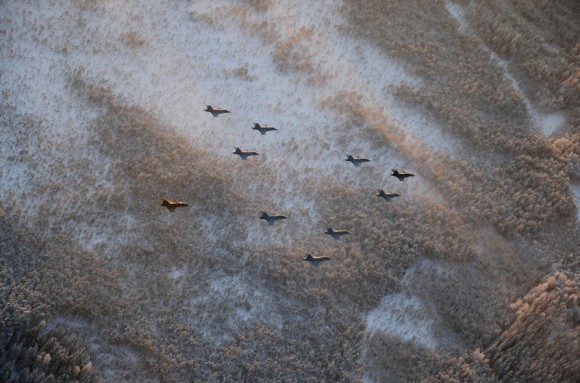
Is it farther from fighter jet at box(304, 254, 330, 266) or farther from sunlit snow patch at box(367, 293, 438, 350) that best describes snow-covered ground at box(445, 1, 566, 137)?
fighter jet at box(304, 254, 330, 266)

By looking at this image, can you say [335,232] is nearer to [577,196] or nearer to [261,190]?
[261,190]

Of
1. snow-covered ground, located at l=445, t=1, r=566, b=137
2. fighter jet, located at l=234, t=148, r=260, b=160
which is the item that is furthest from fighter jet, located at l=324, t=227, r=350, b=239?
snow-covered ground, located at l=445, t=1, r=566, b=137

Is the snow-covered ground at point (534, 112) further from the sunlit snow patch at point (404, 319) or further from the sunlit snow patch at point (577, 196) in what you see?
the sunlit snow patch at point (404, 319)

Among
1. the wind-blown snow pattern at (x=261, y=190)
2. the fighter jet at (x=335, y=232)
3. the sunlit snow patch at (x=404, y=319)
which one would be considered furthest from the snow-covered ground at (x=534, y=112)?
the fighter jet at (x=335, y=232)

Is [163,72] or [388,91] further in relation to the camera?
[388,91]

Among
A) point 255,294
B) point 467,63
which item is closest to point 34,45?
point 255,294

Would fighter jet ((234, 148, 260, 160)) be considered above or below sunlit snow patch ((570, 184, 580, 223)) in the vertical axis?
below

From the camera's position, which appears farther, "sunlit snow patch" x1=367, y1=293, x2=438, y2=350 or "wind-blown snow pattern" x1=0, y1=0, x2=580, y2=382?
"sunlit snow patch" x1=367, y1=293, x2=438, y2=350

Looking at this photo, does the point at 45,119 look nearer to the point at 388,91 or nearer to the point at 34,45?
the point at 34,45

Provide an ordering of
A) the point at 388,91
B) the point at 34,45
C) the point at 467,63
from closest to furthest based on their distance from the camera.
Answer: the point at 34,45, the point at 388,91, the point at 467,63
